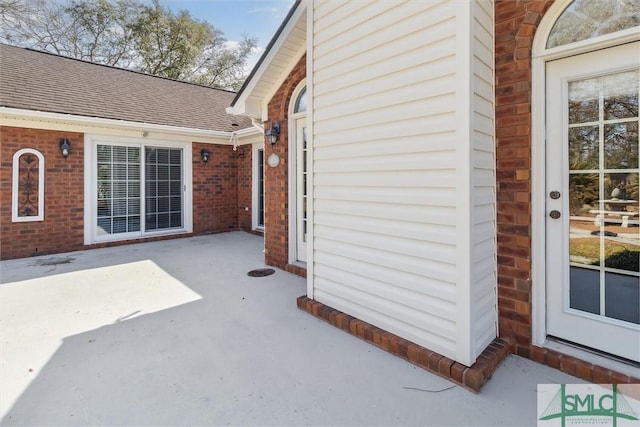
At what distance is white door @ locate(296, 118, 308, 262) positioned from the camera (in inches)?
204

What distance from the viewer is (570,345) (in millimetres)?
2510

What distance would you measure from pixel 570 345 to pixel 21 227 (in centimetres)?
Answer: 847

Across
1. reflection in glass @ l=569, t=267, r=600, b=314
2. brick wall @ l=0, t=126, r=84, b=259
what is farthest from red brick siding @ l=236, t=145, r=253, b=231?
reflection in glass @ l=569, t=267, r=600, b=314

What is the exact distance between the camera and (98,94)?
7.63 metres

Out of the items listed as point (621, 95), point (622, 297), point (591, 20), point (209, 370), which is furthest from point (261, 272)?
point (591, 20)

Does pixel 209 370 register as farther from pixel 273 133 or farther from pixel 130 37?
pixel 130 37

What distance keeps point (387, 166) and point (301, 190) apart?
2539mm

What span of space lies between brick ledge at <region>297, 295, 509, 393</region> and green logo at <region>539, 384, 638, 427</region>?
0.39m

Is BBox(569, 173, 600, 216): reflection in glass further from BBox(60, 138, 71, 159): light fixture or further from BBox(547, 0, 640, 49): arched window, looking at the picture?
BBox(60, 138, 71, 159): light fixture

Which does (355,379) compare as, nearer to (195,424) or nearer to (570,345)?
(195,424)

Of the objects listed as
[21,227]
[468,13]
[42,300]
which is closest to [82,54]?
[21,227]

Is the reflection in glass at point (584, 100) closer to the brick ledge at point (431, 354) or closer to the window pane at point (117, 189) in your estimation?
the brick ledge at point (431, 354)

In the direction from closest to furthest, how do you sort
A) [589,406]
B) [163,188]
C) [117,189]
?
[589,406]
[117,189]
[163,188]

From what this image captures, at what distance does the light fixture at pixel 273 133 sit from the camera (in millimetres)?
5395
